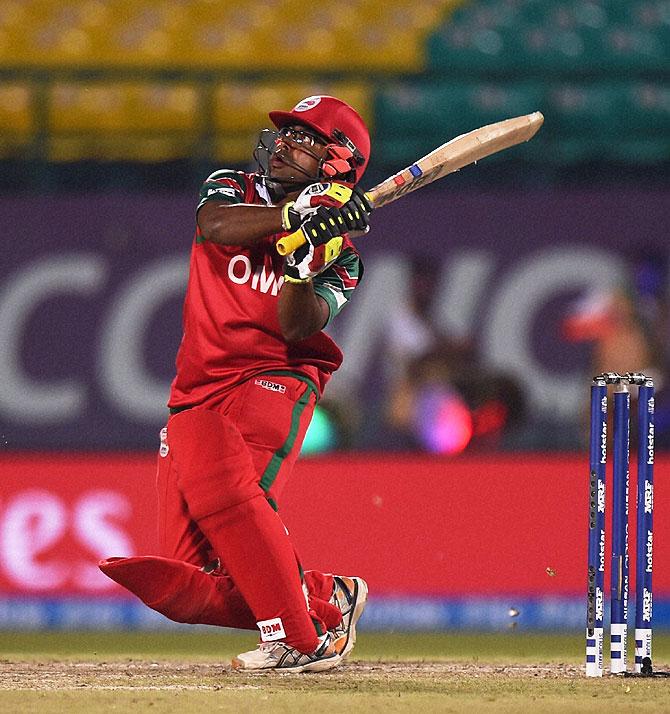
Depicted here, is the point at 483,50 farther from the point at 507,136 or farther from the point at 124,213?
the point at 507,136

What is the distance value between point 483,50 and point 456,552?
148 inches

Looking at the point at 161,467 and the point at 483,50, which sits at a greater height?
the point at 483,50

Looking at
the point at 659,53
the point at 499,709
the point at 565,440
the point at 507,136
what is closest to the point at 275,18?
the point at 659,53

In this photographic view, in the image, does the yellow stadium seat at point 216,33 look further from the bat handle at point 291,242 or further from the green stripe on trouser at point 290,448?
the bat handle at point 291,242

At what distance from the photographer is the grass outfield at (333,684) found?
3695 millimetres

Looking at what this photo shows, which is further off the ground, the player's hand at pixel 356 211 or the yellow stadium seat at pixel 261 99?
the yellow stadium seat at pixel 261 99

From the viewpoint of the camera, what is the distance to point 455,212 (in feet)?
24.2

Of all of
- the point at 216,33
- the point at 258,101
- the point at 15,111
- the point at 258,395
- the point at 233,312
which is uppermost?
the point at 216,33

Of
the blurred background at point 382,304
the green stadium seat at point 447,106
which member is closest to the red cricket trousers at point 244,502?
the blurred background at point 382,304

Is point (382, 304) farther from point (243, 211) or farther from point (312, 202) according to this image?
point (312, 202)

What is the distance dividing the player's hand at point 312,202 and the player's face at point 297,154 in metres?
0.39

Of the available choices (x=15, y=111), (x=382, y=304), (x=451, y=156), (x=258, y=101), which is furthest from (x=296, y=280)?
(x=15, y=111)

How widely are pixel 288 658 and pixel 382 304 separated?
3202mm

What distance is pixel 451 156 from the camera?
4.80 m
